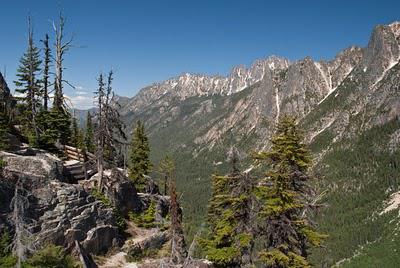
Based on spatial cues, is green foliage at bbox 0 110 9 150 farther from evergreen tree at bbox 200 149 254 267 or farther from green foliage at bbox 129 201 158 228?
evergreen tree at bbox 200 149 254 267

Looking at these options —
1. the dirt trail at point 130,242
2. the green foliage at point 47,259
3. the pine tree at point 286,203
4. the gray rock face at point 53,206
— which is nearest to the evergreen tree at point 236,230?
the pine tree at point 286,203

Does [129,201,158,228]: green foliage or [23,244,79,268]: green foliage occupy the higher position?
[23,244,79,268]: green foliage

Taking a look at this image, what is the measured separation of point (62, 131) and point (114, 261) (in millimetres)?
15404

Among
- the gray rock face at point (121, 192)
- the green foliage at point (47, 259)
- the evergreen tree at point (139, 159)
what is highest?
the evergreen tree at point (139, 159)

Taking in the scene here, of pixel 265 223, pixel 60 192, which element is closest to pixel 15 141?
pixel 60 192

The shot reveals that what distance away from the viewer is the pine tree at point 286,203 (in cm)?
2452

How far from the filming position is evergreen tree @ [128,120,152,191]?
62.7 metres

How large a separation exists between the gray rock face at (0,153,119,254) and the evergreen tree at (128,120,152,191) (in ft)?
78.5

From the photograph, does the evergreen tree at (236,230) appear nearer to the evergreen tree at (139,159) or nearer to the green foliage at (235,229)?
the green foliage at (235,229)

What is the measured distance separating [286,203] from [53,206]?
18341 mm

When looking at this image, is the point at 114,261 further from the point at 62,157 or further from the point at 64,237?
the point at 62,157

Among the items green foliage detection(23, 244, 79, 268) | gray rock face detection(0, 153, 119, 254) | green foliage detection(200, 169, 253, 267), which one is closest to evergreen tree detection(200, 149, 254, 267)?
green foliage detection(200, 169, 253, 267)

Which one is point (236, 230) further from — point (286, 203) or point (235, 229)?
point (286, 203)

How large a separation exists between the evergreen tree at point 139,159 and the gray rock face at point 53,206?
23.9m
